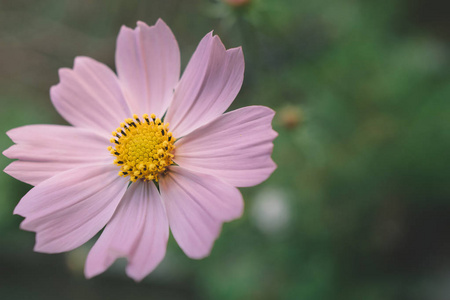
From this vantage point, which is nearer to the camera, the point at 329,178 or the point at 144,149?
the point at 144,149

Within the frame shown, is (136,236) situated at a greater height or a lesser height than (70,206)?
lesser

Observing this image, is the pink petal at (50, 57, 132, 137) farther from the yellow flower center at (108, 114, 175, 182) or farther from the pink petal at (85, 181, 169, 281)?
the pink petal at (85, 181, 169, 281)

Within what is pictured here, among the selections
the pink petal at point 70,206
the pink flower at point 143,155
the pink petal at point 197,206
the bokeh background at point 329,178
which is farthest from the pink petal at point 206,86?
the bokeh background at point 329,178

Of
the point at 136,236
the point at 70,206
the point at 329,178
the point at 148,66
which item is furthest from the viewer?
the point at 329,178

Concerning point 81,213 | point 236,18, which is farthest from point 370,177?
point 81,213

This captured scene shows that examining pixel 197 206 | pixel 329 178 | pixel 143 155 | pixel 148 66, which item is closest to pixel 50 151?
pixel 143 155

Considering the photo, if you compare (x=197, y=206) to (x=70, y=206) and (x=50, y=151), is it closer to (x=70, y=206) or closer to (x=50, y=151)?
(x=70, y=206)

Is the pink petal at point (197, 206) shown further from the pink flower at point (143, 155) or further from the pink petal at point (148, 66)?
the pink petal at point (148, 66)

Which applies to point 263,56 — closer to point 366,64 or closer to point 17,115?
point 366,64
